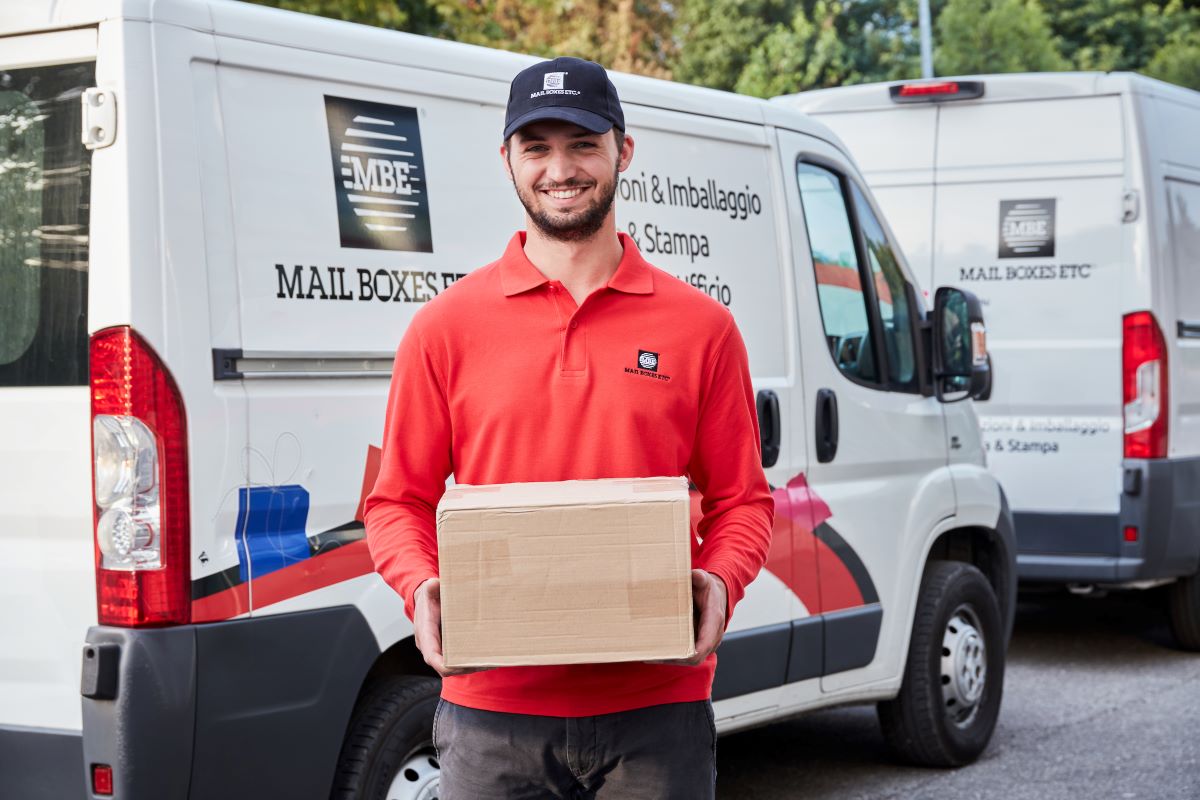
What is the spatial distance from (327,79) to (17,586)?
4.50 feet

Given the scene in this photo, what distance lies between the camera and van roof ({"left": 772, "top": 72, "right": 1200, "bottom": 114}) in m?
8.43

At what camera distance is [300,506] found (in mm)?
3951

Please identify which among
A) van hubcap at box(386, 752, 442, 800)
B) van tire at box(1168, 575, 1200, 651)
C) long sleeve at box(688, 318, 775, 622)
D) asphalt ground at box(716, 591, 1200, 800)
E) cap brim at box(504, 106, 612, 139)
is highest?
cap brim at box(504, 106, 612, 139)

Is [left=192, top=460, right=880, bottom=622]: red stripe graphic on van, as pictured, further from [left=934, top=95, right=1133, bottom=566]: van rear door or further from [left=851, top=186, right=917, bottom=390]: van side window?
[left=934, top=95, right=1133, bottom=566]: van rear door

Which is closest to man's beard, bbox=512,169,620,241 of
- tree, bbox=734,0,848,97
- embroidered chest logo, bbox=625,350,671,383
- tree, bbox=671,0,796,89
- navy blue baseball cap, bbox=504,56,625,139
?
navy blue baseball cap, bbox=504,56,625,139

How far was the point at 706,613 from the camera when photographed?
2617 millimetres

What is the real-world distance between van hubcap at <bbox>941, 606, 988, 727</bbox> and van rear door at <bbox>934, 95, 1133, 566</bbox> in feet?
7.03

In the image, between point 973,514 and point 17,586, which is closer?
point 17,586

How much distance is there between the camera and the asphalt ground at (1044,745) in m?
6.18

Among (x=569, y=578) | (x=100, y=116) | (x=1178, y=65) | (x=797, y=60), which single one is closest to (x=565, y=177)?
(x=569, y=578)

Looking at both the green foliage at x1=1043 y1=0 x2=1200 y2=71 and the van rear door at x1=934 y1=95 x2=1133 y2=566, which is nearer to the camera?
the van rear door at x1=934 y1=95 x2=1133 y2=566

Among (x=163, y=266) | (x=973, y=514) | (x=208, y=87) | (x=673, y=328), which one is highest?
(x=208, y=87)

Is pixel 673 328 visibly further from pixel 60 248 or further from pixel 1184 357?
pixel 1184 357

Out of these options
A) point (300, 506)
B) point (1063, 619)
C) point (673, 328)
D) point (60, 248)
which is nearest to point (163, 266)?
point (60, 248)
